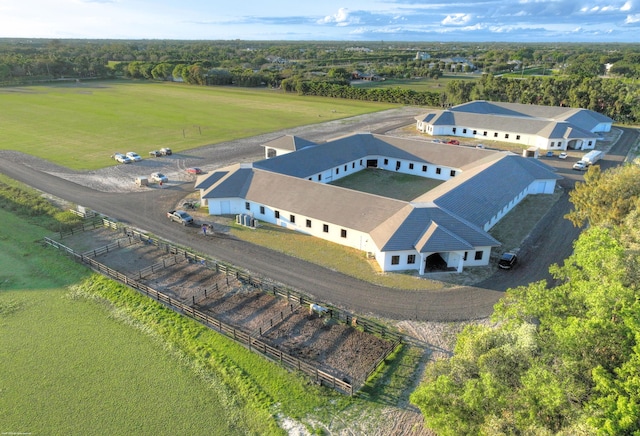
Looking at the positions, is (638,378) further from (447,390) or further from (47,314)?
(47,314)

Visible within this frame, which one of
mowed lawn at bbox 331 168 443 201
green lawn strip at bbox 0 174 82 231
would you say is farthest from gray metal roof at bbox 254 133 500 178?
green lawn strip at bbox 0 174 82 231

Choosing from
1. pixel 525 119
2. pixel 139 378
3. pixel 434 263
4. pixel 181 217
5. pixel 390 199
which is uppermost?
pixel 525 119

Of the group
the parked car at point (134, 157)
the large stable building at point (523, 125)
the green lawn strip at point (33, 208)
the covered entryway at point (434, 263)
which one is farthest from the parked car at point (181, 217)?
the large stable building at point (523, 125)

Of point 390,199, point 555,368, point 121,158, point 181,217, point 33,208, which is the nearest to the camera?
point 555,368

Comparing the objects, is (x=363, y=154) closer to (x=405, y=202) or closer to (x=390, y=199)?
(x=390, y=199)

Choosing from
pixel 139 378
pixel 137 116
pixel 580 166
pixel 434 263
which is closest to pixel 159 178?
pixel 139 378

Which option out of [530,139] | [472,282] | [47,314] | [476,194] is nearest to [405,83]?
[530,139]
